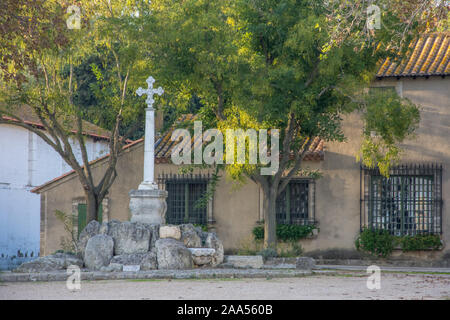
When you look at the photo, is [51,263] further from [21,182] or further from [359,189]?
[21,182]

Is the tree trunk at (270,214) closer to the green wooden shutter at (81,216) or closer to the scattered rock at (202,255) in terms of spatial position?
the scattered rock at (202,255)

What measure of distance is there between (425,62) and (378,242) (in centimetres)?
578

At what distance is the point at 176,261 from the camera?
16516mm

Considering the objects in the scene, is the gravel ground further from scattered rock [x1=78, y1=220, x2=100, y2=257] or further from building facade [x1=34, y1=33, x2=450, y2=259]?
building facade [x1=34, y1=33, x2=450, y2=259]

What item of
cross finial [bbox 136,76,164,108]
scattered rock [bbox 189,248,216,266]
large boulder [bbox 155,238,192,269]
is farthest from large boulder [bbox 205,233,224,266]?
cross finial [bbox 136,76,164,108]

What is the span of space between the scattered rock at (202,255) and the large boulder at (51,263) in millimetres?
2550

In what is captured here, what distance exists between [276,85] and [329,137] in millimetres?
2509

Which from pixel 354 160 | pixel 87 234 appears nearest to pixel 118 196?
pixel 354 160

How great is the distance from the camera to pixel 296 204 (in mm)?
24266

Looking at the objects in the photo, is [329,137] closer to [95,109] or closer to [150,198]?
[150,198]

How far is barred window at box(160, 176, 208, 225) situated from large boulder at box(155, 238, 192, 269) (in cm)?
813

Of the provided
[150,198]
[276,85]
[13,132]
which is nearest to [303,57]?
[276,85]

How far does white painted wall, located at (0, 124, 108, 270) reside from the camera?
3030 cm

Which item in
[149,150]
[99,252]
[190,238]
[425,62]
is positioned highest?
[425,62]
